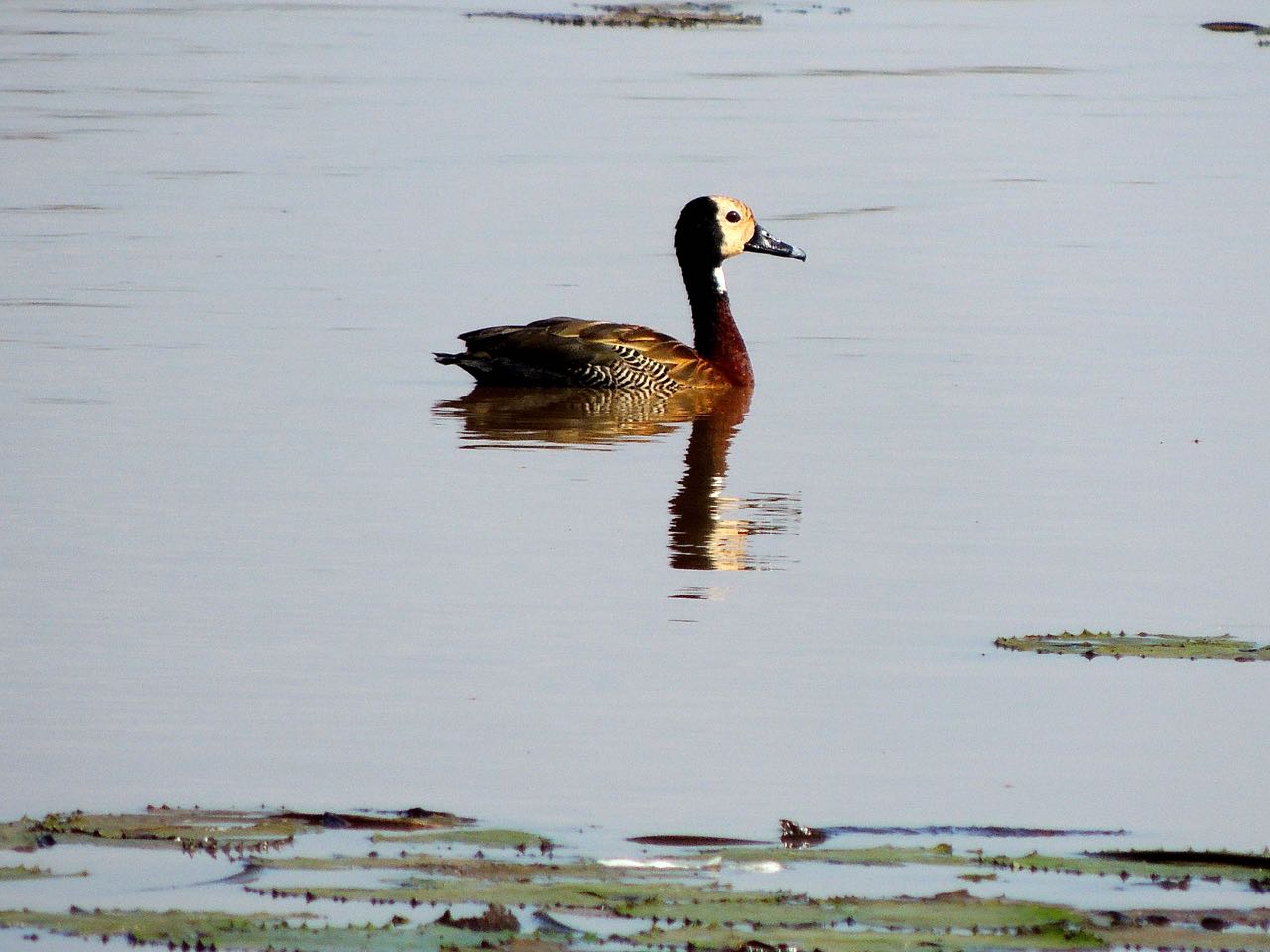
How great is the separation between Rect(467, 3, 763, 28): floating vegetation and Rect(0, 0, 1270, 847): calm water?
12.4 metres

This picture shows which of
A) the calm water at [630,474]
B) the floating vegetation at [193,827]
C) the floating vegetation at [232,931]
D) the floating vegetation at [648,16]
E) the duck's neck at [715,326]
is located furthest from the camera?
the floating vegetation at [648,16]

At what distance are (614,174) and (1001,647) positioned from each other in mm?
14946

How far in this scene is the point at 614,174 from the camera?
22.6m

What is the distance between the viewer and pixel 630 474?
11734 mm

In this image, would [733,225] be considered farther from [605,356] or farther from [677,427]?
[677,427]

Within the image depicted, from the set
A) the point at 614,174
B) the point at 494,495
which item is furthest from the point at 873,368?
the point at 614,174

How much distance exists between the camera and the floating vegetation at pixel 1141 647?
791 cm

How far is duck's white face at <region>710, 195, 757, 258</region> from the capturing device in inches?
610

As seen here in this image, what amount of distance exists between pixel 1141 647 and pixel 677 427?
5808mm

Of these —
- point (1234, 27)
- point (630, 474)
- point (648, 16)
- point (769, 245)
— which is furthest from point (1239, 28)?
point (630, 474)

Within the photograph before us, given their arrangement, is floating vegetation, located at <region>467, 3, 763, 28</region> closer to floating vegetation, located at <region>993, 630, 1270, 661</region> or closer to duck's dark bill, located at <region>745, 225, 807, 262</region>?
duck's dark bill, located at <region>745, 225, 807, 262</region>

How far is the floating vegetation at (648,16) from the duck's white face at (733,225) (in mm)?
24101

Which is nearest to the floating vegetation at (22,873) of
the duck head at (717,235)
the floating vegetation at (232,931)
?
the floating vegetation at (232,931)

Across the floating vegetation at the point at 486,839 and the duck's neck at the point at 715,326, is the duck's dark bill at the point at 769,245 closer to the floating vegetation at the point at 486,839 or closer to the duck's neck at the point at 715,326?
the duck's neck at the point at 715,326
